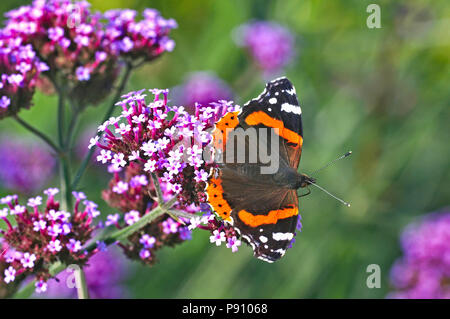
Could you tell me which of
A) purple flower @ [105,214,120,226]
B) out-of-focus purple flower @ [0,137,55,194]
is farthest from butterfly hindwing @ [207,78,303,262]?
out-of-focus purple flower @ [0,137,55,194]

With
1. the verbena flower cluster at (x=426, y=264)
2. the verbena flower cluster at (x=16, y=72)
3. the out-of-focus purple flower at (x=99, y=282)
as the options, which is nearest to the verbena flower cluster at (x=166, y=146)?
the verbena flower cluster at (x=16, y=72)

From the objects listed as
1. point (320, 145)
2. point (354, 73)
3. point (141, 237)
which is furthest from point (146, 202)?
point (354, 73)

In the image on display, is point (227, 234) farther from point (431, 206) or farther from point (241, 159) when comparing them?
point (431, 206)

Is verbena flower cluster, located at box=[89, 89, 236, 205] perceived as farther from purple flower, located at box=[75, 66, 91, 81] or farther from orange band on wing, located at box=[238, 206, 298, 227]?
purple flower, located at box=[75, 66, 91, 81]

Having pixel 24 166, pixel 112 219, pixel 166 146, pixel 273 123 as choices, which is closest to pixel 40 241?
pixel 112 219

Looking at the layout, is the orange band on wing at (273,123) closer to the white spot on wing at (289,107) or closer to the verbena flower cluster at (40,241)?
the white spot on wing at (289,107)

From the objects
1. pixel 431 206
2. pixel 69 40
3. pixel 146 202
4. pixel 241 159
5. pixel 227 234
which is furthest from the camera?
pixel 431 206
